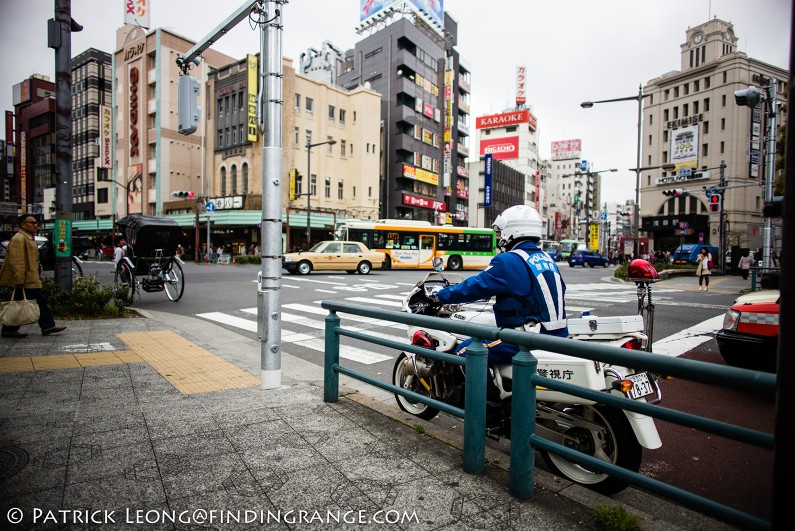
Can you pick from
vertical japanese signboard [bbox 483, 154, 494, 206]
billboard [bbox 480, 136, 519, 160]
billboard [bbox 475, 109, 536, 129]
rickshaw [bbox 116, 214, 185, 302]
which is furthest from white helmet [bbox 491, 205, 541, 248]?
billboard [bbox 475, 109, 536, 129]

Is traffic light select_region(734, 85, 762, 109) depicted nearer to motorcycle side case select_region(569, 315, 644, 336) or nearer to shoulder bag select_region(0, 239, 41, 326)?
motorcycle side case select_region(569, 315, 644, 336)

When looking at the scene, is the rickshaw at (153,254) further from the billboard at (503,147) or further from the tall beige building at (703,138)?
the billboard at (503,147)

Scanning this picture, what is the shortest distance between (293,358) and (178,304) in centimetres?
729

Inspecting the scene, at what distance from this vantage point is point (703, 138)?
6203 centimetres

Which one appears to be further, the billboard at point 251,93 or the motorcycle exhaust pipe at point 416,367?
the billboard at point 251,93

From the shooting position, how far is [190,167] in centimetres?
5334

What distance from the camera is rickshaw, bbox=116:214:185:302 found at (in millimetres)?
12703

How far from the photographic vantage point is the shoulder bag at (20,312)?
6738mm

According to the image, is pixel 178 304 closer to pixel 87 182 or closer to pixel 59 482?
pixel 59 482

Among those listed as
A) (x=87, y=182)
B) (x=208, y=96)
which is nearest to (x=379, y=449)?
(x=208, y=96)

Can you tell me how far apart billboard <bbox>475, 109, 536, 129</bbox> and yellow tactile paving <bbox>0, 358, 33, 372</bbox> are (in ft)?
353

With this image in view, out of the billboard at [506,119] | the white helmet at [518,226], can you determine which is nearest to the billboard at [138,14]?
the white helmet at [518,226]

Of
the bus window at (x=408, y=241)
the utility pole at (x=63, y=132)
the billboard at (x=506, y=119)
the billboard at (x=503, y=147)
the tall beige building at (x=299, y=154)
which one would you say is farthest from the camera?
the billboard at (x=503, y=147)

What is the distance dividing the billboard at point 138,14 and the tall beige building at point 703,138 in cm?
6030
